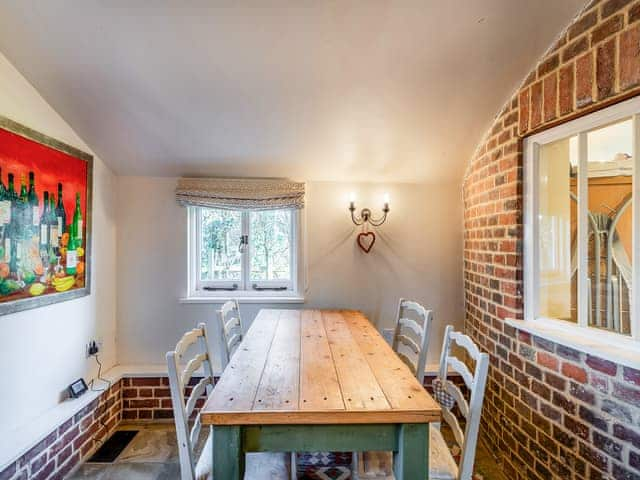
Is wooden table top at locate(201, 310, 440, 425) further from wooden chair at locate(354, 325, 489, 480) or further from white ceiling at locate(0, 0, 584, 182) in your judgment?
white ceiling at locate(0, 0, 584, 182)

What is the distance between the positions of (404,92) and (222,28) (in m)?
1.06

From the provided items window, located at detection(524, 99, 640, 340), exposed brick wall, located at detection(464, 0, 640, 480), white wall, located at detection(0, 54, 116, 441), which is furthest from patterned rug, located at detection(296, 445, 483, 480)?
white wall, located at detection(0, 54, 116, 441)

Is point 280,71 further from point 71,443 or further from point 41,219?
point 71,443

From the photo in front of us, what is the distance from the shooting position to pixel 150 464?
213 cm

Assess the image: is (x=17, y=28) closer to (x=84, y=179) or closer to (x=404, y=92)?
(x=84, y=179)

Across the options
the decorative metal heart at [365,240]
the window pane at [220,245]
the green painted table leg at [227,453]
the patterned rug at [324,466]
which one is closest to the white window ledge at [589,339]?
the decorative metal heart at [365,240]

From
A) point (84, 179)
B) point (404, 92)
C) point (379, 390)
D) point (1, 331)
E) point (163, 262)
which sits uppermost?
point (404, 92)

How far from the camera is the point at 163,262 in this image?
282 cm

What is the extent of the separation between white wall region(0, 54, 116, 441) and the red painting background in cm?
12

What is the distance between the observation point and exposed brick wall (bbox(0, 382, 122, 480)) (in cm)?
171

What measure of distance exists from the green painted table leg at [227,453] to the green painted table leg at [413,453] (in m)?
0.54

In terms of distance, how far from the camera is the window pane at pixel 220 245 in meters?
2.94

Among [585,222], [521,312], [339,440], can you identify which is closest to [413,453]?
[339,440]

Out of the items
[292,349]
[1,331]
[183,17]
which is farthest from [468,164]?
[1,331]
